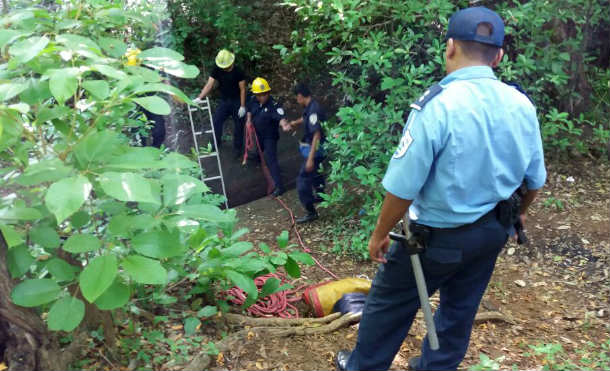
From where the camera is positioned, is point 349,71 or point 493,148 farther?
point 349,71

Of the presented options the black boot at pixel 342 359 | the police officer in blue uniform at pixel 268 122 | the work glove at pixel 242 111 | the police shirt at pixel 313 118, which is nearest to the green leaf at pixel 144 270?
the black boot at pixel 342 359

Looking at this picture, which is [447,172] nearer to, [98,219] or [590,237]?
[98,219]

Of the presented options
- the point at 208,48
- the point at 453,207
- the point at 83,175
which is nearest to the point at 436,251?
the point at 453,207

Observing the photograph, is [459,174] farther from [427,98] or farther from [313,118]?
[313,118]

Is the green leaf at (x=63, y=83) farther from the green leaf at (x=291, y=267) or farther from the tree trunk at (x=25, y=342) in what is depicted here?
the green leaf at (x=291, y=267)

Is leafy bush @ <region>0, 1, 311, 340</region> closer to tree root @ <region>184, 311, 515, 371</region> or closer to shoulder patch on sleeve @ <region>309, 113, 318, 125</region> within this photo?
tree root @ <region>184, 311, 515, 371</region>

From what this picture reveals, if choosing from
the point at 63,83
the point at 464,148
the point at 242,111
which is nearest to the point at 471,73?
the point at 464,148

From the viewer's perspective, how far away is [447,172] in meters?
2.32

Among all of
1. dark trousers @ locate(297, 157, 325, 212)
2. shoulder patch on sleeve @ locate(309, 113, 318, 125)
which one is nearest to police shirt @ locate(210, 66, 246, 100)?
shoulder patch on sleeve @ locate(309, 113, 318, 125)

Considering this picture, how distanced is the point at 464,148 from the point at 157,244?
4.31ft

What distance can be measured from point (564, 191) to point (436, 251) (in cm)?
422

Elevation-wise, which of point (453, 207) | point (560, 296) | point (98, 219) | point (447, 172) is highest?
point (447, 172)

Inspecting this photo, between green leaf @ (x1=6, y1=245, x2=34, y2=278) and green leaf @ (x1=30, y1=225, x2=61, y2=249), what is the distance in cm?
8

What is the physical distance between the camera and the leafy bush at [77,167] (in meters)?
1.85
